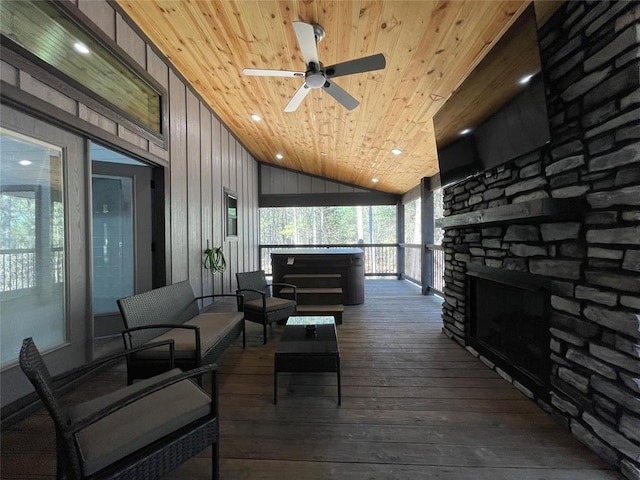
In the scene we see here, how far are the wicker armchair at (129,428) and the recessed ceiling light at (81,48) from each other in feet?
7.62

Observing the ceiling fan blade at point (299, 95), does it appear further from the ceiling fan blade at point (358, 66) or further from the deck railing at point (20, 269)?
the deck railing at point (20, 269)

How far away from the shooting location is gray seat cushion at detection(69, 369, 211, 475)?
3.31 ft

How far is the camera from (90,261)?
232 centimetres

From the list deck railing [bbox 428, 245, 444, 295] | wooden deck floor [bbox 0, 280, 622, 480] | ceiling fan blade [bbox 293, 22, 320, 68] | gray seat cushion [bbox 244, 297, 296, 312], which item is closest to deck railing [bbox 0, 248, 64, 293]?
wooden deck floor [bbox 0, 280, 622, 480]

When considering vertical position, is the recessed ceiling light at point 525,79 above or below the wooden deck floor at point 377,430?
above

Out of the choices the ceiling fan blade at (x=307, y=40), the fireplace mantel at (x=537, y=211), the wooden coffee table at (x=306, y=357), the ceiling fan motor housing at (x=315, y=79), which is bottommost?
the wooden coffee table at (x=306, y=357)

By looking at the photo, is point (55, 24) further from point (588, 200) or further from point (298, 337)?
point (588, 200)

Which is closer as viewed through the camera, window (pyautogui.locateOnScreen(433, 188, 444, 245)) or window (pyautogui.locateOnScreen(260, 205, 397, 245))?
window (pyautogui.locateOnScreen(433, 188, 444, 245))

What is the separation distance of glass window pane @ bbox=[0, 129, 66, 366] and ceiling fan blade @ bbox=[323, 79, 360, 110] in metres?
2.26

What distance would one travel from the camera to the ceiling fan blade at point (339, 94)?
7.94ft

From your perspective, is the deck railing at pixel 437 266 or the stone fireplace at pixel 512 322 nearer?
the stone fireplace at pixel 512 322

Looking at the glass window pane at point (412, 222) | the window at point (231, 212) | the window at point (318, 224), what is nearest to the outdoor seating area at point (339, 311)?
the window at point (231, 212)

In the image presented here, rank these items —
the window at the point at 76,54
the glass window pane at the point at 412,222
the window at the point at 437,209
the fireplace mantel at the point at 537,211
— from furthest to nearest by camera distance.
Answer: the glass window pane at the point at 412,222
the window at the point at 437,209
the window at the point at 76,54
the fireplace mantel at the point at 537,211

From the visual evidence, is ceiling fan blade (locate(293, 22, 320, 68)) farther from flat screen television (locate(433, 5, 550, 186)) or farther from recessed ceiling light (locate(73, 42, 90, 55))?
recessed ceiling light (locate(73, 42, 90, 55))
